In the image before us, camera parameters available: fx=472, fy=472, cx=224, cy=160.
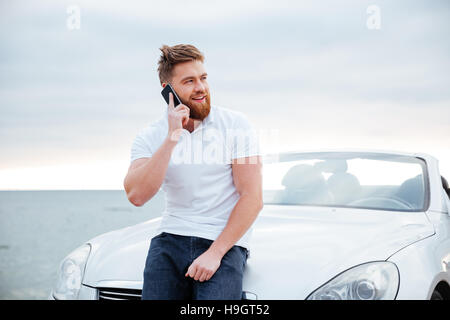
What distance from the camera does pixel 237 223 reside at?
2.15 m

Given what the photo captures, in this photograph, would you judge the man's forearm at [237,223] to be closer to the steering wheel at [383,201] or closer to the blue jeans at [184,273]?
the blue jeans at [184,273]

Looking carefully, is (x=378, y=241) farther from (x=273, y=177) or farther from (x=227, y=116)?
(x=273, y=177)

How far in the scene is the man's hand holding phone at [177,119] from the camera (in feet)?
7.09

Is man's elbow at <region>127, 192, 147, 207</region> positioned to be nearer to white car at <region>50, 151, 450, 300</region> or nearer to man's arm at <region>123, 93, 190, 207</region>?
man's arm at <region>123, 93, 190, 207</region>

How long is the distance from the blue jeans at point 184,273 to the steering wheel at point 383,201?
150 centimetres

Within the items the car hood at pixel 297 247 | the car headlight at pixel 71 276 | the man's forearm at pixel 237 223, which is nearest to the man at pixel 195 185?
the man's forearm at pixel 237 223

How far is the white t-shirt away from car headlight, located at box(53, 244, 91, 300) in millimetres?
762

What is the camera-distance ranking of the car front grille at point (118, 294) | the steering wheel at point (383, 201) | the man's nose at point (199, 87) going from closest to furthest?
the man's nose at point (199, 87)
the car front grille at point (118, 294)
the steering wheel at point (383, 201)

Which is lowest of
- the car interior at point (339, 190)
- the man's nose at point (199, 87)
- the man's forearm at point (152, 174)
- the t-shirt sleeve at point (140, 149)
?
the car interior at point (339, 190)

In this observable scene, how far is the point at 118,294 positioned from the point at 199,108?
1.06 metres

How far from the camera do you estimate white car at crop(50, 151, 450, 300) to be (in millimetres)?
2225

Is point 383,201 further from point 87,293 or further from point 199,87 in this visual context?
point 87,293

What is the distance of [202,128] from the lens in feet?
7.72

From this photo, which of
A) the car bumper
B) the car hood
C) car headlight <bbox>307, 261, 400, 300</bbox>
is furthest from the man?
the car bumper
